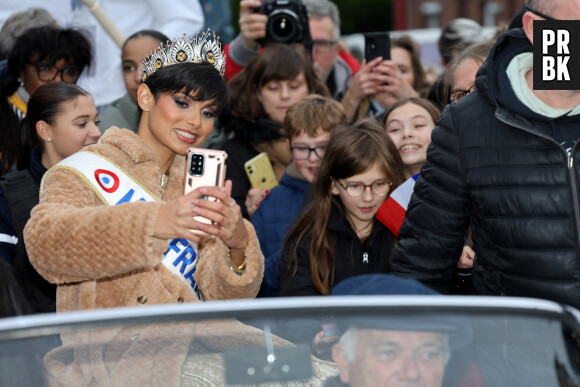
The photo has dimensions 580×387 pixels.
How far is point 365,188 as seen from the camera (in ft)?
13.8

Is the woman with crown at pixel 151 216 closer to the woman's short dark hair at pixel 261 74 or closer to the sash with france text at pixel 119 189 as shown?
the sash with france text at pixel 119 189

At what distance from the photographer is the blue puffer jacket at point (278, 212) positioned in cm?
470

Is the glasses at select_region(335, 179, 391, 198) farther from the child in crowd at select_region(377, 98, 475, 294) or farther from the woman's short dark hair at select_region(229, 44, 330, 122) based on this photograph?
the woman's short dark hair at select_region(229, 44, 330, 122)

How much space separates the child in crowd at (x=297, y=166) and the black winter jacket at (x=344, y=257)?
20.3 inches

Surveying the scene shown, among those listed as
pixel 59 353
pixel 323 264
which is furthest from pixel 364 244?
pixel 59 353

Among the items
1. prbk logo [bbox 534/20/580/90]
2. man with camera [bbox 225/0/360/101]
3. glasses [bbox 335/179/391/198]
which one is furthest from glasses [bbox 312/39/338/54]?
prbk logo [bbox 534/20/580/90]

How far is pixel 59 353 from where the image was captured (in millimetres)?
1873

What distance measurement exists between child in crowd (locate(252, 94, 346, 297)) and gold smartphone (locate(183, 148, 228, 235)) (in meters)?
1.83

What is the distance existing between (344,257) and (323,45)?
8.27 feet

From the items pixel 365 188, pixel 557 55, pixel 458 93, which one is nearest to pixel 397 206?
pixel 365 188

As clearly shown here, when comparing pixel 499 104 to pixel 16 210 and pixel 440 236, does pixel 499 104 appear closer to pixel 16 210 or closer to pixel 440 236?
pixel 440 236

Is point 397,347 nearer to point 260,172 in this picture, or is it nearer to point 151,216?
point 151,216

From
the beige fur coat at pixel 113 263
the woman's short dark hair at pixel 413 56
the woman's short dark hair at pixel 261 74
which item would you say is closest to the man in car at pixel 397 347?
the beige fur coat at pixel 113 263

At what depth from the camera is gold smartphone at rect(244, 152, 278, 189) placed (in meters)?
5.18
